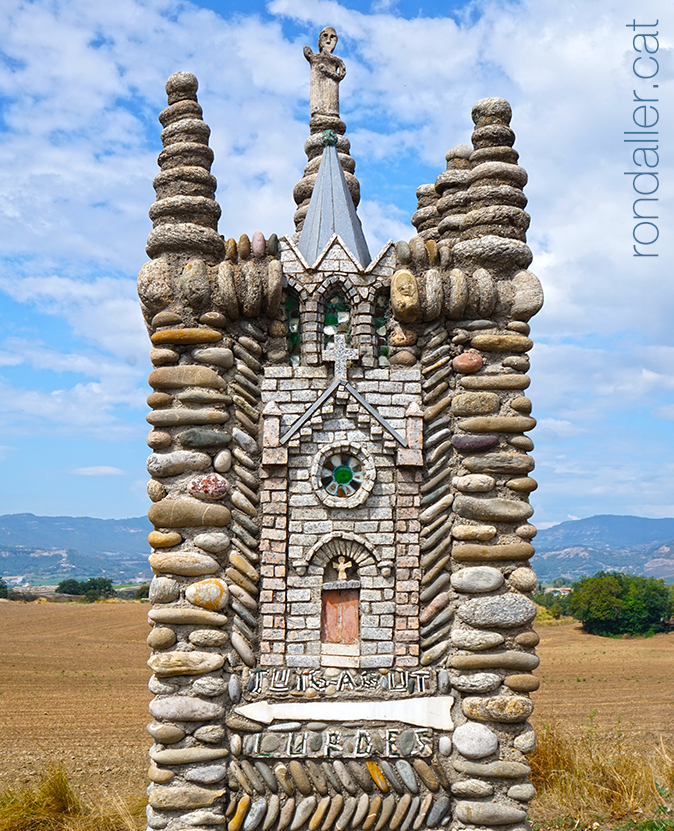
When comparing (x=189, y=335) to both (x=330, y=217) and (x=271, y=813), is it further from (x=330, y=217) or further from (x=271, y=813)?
(x=271, y=813)

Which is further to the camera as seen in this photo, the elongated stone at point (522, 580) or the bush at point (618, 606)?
the bush at point (618, 606)

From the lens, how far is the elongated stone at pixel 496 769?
5.91m

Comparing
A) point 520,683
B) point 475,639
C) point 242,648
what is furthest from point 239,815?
point 520,683

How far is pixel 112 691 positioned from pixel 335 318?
13.8m

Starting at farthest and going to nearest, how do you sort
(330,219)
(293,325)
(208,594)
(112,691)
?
(112,691) → (330,219) → (293,325) → (208,594)

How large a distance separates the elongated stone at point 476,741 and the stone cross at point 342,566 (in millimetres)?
1600

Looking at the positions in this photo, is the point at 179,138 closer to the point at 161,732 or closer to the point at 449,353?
the point at 449,353

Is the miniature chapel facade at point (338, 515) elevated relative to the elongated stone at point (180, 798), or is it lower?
elevated

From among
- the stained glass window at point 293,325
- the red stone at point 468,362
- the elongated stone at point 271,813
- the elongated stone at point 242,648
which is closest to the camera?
the elongated stone at point 271,813

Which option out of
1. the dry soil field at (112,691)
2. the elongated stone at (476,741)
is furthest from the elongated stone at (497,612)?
the dry soil field at (112,691)

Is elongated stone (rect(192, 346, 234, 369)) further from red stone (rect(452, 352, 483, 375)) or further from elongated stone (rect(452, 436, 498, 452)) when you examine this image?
elongated stone (rect(452, 436, 498, 452))

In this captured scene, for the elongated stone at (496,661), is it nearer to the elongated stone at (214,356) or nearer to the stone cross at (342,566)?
the stone cross at (342,566)

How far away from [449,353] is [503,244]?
1117mm

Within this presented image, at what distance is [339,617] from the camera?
20.8 feet
